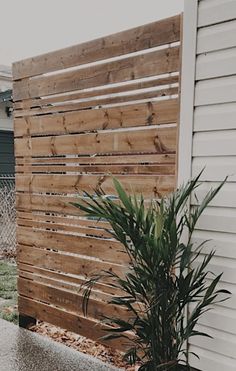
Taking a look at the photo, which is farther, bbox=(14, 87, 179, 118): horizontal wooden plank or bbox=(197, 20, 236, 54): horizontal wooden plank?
bbox=(14, 87, 179, 118): horizontal wooden plank

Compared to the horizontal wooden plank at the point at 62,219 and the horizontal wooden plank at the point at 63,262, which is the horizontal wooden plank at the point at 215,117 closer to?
the horizontal wooden plank at the point at 62,219

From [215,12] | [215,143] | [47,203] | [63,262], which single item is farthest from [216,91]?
[63,262]

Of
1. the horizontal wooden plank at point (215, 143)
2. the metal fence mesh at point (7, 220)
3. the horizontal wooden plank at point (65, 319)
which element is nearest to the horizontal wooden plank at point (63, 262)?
the horizontal wooden plank at point (65, 319)

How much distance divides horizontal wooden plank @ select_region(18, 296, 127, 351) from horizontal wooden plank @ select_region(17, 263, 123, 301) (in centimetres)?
20

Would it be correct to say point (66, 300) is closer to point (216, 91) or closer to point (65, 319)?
point (65, 319)

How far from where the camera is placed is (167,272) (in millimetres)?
1564

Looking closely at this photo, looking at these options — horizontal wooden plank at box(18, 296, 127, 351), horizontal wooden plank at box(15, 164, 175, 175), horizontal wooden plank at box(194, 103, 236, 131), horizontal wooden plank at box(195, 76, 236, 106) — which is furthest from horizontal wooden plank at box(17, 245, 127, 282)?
horizontal wooden plank at box(195, 76, 236, 106)

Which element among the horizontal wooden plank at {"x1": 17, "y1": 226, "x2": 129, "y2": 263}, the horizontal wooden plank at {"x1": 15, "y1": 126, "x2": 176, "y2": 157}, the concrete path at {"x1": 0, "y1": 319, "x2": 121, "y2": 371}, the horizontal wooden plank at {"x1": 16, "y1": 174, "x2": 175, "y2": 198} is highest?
the horizontal wooden plank at {"x1": 15, "y1": 126, "x2": 176, "y2": 157}

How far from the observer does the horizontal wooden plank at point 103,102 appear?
1953mm

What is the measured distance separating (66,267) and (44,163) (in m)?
0.83

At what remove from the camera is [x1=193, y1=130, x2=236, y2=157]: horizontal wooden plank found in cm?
172

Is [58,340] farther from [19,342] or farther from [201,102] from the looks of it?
[201,102]

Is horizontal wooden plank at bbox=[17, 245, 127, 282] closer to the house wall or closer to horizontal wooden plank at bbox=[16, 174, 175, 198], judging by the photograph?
horizontal wooden plank at bbox=[16, 174, 175, 198]

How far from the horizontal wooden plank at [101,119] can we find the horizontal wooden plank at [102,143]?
5 centimetres
